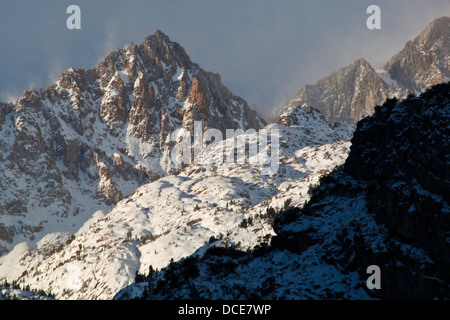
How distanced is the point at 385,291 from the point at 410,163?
27828 millimetres

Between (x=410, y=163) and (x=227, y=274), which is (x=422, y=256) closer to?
(x=410, y=163)

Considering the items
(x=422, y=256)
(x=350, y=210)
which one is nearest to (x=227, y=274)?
(x=350, y=210)

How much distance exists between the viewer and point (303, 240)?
356ft

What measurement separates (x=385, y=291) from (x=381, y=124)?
49123mm

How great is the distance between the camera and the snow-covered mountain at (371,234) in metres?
87.1

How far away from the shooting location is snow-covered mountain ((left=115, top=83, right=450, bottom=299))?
286 feet

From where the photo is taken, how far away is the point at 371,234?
95.4m

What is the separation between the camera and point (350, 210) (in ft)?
355
